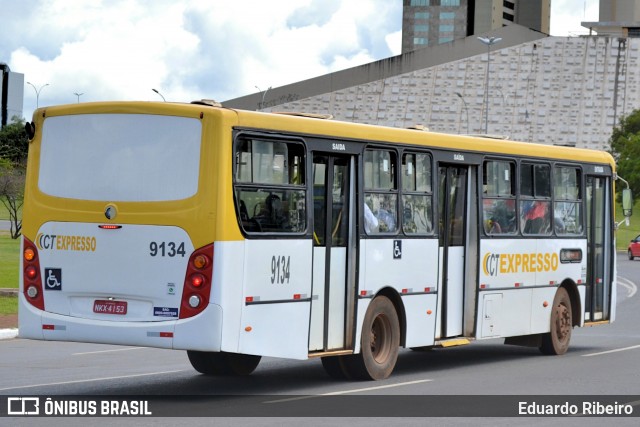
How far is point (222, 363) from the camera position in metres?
14.3

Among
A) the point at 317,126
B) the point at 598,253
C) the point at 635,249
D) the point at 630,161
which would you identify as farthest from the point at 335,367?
the point at 630,161

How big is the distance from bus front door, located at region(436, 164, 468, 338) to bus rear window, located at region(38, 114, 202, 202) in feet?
13.6

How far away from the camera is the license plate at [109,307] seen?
38.9 feet

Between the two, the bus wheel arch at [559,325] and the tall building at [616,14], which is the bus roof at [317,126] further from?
the tall building at [616,14]

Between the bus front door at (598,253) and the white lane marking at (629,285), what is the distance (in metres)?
17.8

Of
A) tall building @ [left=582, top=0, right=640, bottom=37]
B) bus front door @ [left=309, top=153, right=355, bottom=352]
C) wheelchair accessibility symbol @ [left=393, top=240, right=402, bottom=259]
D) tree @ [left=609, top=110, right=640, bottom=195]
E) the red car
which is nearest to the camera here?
bus front door @ [left=309, top=153, right=355, bottom=352]

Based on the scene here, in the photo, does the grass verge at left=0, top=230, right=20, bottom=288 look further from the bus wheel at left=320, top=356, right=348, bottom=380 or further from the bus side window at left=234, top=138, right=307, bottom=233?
the bus side window at left=234, top=138, right=307, bottom=233

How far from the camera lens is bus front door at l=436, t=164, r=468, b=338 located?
599 inches

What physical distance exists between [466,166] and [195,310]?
5.16 meters

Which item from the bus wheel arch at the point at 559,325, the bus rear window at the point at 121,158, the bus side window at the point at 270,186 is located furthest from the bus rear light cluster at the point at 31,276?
the bus wheel arch at the point at 559,325

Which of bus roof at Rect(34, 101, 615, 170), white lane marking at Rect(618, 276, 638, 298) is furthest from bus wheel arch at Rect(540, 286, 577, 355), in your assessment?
white lane marking at Rect(618, 276, 638, 298)

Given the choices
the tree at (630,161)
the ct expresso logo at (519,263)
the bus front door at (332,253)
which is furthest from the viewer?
the tree at (630,161)

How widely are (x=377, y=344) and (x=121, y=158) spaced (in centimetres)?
365

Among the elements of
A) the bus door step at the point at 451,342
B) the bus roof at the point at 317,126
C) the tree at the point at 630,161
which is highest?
the tree at the point at 630,161
